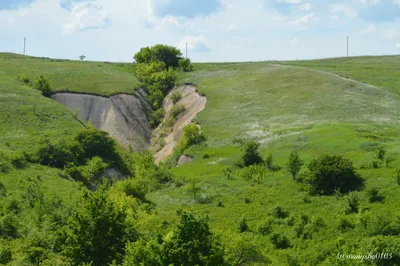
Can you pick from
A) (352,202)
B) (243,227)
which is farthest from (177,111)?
(352,202)

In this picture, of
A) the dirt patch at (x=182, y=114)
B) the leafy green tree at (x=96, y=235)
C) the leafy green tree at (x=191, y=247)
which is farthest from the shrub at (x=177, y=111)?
the leafy green tree at (x=191, y=247)

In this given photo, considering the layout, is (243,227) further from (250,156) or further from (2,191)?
(2,191)

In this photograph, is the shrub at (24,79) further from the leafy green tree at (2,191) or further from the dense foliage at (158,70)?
the leafy green tree at (2,191)

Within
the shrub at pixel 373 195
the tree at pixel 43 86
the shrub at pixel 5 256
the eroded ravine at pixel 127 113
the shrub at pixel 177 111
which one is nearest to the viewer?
the shrub at pixel 5 256

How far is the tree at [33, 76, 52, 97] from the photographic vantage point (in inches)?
3342

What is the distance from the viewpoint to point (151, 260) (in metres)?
24.6

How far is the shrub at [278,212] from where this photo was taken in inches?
1526

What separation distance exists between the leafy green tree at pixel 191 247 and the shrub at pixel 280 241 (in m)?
10.2

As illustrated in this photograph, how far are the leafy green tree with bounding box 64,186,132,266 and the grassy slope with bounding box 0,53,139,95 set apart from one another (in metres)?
61.6

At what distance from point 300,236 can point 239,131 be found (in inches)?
1191

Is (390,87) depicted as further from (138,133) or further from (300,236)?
(300,236)

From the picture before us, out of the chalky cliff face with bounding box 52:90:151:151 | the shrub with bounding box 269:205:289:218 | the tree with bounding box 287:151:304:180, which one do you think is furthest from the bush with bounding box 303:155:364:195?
the chalky cliff face with bounding box 52:90:151:151

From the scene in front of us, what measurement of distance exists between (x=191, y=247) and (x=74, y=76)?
261ft

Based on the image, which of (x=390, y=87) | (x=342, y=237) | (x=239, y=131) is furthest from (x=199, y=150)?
(x=390, y=87)
